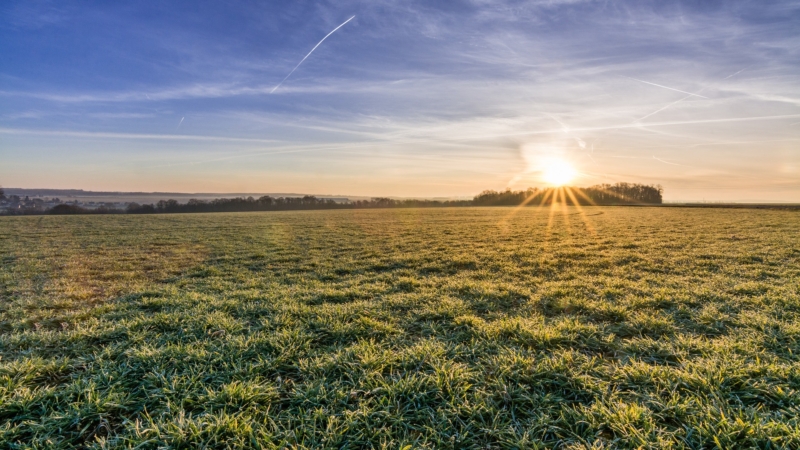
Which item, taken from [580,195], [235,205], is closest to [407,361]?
[235,205]

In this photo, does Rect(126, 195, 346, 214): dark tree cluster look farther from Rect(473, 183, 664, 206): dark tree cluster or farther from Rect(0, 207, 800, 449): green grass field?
Rect(0, 207, 800, 449): green grass field

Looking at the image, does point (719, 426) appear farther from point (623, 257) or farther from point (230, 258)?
point (230, 258)

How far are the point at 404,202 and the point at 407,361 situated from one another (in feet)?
254

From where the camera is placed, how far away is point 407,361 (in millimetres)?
4359

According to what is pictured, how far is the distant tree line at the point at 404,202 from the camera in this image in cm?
6134

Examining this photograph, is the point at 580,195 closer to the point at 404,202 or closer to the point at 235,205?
the point at 404,202

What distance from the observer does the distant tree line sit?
2415 inches

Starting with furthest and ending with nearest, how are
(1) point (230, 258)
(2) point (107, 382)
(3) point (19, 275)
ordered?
(1) point (230, 258) → (3) point (19, 275) → (2) point (107, 382)

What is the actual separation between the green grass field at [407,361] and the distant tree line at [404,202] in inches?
2610

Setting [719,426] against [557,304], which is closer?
[719,426]

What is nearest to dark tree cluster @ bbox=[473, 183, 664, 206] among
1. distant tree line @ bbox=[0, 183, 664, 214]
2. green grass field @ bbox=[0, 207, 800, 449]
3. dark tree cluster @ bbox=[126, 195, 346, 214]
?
distant tree line @ bbox=[0, 183, 664, 214]

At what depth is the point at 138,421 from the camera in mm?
3271

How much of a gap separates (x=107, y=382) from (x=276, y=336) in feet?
6.43

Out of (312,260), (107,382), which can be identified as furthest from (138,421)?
(312,260)
